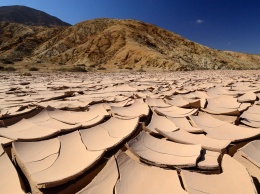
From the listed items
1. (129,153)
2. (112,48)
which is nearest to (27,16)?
(112,48)

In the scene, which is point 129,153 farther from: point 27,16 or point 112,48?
point 27,16

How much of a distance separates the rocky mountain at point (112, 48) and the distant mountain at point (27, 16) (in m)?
34.1

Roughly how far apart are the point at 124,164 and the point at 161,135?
406 millimetres

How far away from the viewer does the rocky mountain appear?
19.8 meters

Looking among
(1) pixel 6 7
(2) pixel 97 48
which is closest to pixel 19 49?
(2) pixel 97 48

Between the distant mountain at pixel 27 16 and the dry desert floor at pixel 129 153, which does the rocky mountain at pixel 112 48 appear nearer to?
the dry desert floor at pixel 129 153

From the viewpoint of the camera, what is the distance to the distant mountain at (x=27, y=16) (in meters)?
61.1

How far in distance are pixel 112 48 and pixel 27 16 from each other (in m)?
52.4

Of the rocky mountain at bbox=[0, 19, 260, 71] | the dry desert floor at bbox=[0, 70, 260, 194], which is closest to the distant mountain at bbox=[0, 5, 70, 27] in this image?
the rocky mountain at bbox=[0, 19, 260, 71]

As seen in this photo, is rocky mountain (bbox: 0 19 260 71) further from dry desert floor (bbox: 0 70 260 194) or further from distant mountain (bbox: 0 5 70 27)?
distant mountain (bbox: 0 5 70 27)

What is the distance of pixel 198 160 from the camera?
3.20 ft

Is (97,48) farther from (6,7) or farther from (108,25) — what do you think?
(6,7)

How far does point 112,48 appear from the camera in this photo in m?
22.4

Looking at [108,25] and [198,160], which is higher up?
[108,25]
